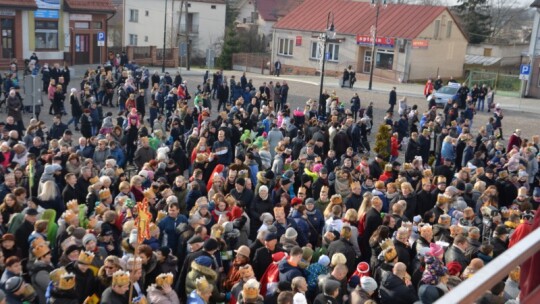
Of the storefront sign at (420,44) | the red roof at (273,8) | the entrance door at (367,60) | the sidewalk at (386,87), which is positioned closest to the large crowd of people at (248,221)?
the sidewalk at (386,87)

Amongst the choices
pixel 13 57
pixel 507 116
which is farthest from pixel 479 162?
pixel 13 57

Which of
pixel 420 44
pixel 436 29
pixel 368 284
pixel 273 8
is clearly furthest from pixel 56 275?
pixel 273 8

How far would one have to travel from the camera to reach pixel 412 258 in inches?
334

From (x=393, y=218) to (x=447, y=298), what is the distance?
7.71 m

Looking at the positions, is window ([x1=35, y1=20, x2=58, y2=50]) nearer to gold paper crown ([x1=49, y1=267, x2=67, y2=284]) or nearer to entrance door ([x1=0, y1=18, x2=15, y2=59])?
entrance door ([x1=0, y1=18, x2=15, y2=59])

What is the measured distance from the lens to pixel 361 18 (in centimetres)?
A: 4881

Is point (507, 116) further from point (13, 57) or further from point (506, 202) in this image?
point (13, 57)

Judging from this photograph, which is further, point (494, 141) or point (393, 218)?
point (494, 141)

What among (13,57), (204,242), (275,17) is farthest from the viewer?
(275,17)

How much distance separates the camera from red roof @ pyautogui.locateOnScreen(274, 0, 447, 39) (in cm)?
4603

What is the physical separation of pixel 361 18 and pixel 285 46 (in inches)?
269

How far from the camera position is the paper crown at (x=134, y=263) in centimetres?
668

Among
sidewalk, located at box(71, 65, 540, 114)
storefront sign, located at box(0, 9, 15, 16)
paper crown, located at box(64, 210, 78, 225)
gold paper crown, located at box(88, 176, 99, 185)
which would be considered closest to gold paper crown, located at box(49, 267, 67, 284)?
paper crown, located at box(64, 210, 78, 225)

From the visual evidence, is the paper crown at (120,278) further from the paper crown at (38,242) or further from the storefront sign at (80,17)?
the storefront sign at (80,17)
